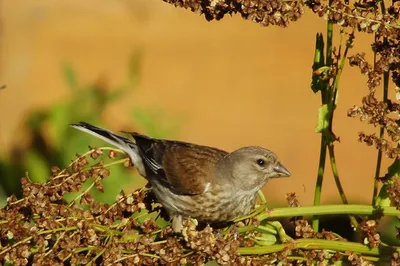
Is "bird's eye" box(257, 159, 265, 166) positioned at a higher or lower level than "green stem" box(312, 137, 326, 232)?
lower

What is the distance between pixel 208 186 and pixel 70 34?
300 centimetres

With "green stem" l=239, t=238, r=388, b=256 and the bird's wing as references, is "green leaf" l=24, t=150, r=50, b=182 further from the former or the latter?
"green stem" l=239, t=238, r=388, b=256

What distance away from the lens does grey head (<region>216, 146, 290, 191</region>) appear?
3.94m

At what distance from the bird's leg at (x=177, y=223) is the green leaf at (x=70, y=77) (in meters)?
2.83

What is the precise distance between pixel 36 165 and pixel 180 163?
236 centimetres

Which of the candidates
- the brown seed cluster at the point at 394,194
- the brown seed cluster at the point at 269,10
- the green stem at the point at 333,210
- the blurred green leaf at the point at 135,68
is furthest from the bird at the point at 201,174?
the blurred green leaf at the point at 135,68

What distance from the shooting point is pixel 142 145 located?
4250 mm

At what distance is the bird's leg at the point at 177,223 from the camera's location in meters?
3.13

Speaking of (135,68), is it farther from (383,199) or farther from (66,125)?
(383,199)

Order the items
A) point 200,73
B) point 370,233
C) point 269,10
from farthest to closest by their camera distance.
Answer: point 200,73, point 370,233, point 269,10

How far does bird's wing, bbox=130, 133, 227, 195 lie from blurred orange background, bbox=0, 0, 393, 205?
2235 mm

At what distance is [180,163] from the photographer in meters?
4.22

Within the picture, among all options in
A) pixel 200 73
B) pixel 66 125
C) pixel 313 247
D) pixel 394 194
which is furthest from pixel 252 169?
pixel 200 73

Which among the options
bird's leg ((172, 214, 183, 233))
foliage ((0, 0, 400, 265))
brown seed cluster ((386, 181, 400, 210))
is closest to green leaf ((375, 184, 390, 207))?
foliage ((0, 0, 400, 265))
